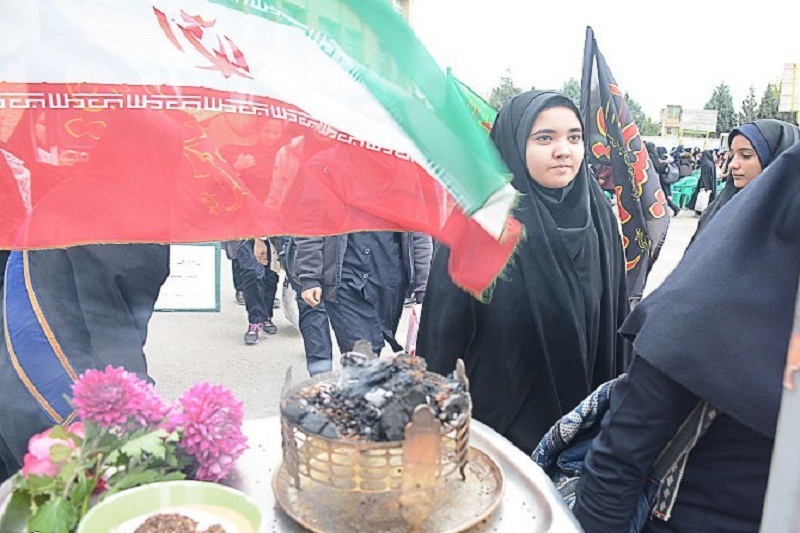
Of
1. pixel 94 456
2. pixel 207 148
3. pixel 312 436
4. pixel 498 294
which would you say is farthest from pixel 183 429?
pixel 498 294

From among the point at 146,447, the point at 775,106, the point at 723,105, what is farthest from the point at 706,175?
the point at 723,105

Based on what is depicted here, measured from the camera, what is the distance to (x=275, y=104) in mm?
1252

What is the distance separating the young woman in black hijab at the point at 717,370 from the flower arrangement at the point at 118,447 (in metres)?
0.75

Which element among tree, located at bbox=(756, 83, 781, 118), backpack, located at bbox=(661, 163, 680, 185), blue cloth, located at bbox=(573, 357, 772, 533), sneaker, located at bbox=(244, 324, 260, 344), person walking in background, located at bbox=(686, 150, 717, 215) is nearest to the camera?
blue cloth, located at bbox=(573, 357, 772, 533)

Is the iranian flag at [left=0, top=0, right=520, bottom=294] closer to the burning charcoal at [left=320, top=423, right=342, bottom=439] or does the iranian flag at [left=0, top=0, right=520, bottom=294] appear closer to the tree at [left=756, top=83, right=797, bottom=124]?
the burning charcoal at [left=320, top=423, right=342, bottom=439]

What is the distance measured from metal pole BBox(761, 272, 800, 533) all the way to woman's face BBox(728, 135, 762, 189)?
3.59m

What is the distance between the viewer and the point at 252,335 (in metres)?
5.56

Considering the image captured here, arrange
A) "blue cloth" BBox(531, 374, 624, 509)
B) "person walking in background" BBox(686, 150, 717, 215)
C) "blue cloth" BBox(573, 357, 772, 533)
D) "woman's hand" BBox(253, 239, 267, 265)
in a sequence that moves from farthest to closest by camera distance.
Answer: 1. "person walking in background" BBox(686, 150, 717, 215)
2. "woman's hand" BBox(253, 239, 267, 265)
3. "blue cloth" BBox(531, 374, 624, 509)
4. "blue cloth" BBox(573, 357, 772, 533)

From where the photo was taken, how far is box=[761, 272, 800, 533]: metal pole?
2.15ft

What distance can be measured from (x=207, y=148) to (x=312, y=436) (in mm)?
556

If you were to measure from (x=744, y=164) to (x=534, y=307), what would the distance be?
2422 mm

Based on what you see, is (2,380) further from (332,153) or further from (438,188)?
(438,188)

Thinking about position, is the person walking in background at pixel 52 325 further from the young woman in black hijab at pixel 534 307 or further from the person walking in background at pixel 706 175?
the person walking in background at pixel 706 175

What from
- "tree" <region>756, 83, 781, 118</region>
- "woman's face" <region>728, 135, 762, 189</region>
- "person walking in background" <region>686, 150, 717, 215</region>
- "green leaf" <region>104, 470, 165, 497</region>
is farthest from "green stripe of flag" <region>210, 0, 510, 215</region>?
"person walking in background" <region>686, 150, 717, 215</region>
